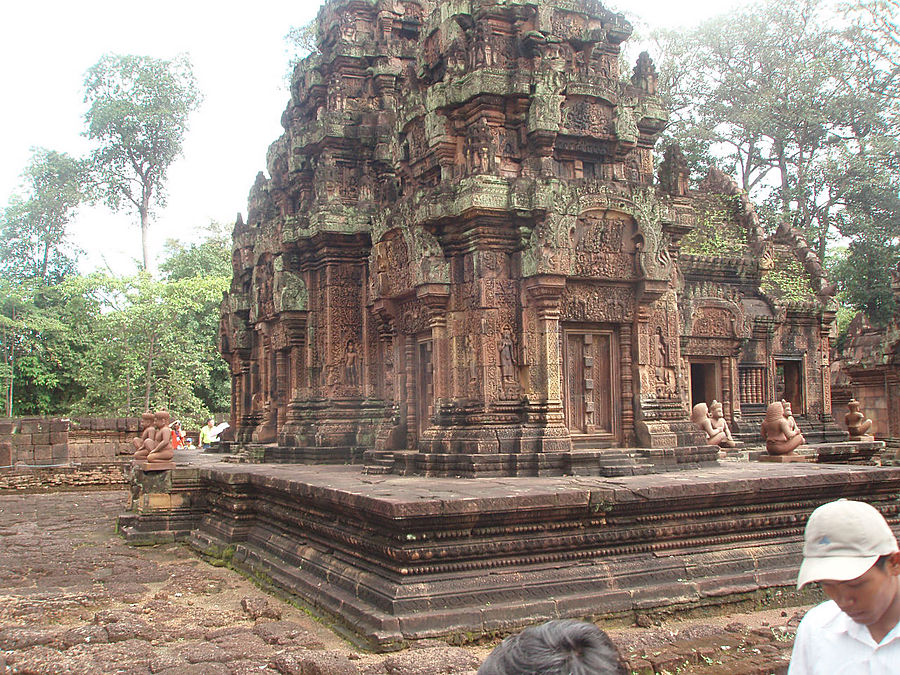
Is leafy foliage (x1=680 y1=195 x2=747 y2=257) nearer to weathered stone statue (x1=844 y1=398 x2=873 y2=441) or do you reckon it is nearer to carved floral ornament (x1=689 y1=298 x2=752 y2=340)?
carved floral ornament (x1=689 y1=298 x2=752 y2=340)

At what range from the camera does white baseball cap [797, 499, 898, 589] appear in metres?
1.98

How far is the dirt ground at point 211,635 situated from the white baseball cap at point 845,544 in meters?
3.25

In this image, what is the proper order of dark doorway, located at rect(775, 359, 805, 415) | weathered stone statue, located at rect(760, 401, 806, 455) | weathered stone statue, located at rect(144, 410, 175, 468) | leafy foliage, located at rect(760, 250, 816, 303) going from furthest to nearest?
1. dark doorway, located at rect(775, 359, 805, 415)
2. leafy foliage, located at rect(760, 250, 816, 303)
3. weathered stone statue, located at rect(144, 410, 175, 468)
4. weathered stone statue, located at rect(760, 401, 806, 455)

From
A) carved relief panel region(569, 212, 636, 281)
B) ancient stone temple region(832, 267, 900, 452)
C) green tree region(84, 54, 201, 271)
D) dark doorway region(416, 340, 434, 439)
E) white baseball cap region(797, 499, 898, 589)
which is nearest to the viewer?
white baseball cap region(797, 499, 898, 589)

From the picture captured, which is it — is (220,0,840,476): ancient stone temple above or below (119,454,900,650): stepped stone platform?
above

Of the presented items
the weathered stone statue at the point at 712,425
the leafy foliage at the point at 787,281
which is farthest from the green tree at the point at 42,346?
the weathered stone statue at the point at 712,425

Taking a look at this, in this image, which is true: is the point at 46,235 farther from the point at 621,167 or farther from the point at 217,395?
the point at 621,167

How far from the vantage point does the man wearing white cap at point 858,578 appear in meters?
1.99

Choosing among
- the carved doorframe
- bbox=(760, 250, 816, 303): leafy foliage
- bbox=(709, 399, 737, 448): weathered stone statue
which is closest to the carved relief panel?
the carved doorframe

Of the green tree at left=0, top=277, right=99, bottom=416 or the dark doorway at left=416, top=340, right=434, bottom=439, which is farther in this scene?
the green tree at left=0, top=277, right=99, bottom=416

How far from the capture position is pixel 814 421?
17.8 metres

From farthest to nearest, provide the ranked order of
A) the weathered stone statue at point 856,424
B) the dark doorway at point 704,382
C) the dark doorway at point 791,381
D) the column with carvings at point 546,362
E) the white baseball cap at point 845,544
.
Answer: the dark doorway at point 791,381 → the dark doorway at point 704,382 → the weathered stone statue at point 856,424 → the column with carvings at point 546,362 → the white baseball cap at point 845,544

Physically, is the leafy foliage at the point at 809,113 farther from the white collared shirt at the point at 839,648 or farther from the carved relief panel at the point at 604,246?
the white collared shirt at the point at 839,648

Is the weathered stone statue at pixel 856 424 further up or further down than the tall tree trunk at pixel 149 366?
further down
